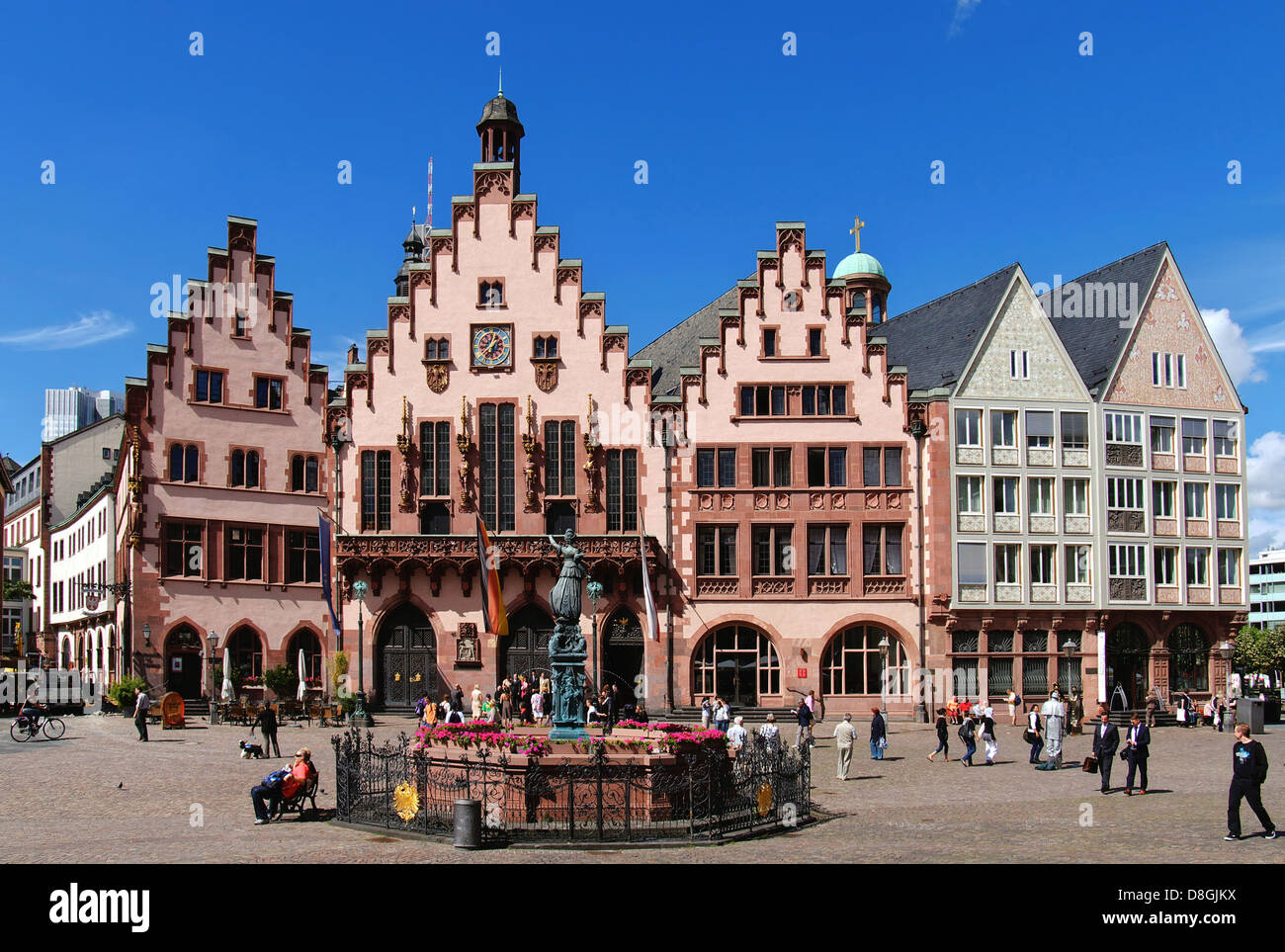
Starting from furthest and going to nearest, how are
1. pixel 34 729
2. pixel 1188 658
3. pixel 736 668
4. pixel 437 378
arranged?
pixel 1188 658 < pixel 437 378 < pixel 736 668 < pixel 34 729

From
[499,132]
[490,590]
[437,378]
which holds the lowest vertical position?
[490,590]

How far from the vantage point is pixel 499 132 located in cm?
5503

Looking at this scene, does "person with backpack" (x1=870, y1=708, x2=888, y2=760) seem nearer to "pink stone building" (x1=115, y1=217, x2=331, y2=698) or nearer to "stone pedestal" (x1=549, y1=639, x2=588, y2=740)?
"stone pedestal" (x1=549, y1=639, x2=588, y2=740)

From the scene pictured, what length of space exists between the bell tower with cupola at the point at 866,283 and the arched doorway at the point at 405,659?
37079 millimetres

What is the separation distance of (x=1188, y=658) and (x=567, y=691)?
36.9 metres

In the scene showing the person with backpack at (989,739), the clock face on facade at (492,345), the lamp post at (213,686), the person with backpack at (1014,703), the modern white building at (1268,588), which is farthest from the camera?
the modern white building at (1268,588)

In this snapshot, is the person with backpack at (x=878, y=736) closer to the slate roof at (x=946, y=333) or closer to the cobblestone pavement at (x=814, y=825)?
the cobblestone pavement at (x=814, y=825)

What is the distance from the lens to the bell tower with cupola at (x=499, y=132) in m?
55.0

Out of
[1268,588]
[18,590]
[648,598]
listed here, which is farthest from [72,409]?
[1268,588]

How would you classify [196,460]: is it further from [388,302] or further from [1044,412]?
[1044,412]

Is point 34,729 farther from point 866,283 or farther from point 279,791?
point 866,283

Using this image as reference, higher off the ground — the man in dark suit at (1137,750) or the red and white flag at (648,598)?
the red and white flag at (648,598)

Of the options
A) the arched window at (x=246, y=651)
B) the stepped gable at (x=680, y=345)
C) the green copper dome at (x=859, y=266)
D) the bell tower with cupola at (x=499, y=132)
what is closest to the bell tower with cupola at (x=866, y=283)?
the green copper dome at (x=859, y=266)

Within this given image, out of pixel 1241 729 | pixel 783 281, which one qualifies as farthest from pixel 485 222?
pixel 1241 729
